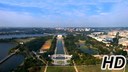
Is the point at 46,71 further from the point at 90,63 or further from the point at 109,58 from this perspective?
the point at 109,58

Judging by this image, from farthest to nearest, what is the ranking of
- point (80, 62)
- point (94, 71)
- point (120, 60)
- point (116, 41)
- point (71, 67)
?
point (116, 41)
point (80, 62)
point (71, 67)
point (94, 71)
point (120, 60)

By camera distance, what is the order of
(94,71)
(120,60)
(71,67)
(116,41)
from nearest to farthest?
(120,60), (94,71), (71,67), (116,41)

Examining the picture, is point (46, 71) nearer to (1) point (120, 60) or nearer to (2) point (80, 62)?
(2) point (80, 62)

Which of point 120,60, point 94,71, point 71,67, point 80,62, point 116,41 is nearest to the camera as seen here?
point 120,60

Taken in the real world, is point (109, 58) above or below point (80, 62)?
above

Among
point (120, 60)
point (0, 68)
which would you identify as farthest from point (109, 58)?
point (0, 68)

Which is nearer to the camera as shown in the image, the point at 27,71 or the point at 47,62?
the point at 27,71

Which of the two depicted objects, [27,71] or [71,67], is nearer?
[27,71]

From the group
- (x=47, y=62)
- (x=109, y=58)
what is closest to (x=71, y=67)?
(x=47, y=62)

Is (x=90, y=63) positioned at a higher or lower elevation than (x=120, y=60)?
lower
